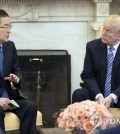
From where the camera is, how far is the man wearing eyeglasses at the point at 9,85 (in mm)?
3100

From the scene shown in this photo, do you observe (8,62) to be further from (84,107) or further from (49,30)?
(49,30)

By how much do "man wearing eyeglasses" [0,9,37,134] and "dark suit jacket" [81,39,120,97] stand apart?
1.42ft

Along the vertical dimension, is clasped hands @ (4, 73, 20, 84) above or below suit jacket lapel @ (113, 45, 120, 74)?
below

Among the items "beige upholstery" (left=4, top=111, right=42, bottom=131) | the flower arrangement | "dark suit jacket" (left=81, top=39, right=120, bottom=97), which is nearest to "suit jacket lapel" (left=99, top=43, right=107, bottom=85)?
"dark suit jacket" (left=81, top=39, right=120, bottom=97)

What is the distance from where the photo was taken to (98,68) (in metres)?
3.28

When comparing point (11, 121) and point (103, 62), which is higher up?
point (103, 62)

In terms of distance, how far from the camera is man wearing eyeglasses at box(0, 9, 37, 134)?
10.2ft

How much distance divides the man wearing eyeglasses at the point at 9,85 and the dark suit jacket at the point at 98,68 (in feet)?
1.42

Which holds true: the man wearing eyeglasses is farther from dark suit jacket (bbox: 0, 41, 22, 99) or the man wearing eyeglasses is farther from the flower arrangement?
the flower arrangement

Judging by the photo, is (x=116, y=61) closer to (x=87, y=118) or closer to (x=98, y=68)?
(x=98, y=68)

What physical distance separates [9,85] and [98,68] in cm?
61

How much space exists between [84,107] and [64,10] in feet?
9.90

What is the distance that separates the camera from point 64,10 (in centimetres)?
520

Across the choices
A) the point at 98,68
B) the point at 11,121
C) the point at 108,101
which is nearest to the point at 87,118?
the point at 108,101
